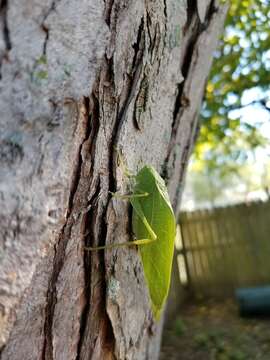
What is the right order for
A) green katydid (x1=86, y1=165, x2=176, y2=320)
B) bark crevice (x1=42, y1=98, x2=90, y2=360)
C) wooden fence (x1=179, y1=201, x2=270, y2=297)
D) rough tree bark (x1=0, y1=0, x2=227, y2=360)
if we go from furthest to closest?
wooden fence (x1=179, y1=201, x2=270, y2=297)
green katydid (x1=86, y1=165, x2=176, y2=320)
bark crevice (x1=42, y1=98, x2=90, y2=360)
rough tree bark (x1=0, y1=0, x2=227, y2=360)

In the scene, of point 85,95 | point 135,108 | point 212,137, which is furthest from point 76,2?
point 212,137

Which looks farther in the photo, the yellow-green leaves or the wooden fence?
the wooden fence

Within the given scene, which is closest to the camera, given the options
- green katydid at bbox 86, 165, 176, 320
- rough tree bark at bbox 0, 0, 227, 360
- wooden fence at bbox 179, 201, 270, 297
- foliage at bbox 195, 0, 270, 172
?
rough tree bark at bbox 0, 0, 227, 360

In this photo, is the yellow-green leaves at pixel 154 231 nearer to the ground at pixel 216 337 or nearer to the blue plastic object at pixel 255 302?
the ground at pixel 216 337

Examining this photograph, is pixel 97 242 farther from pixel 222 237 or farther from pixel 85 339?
pixel 222 237

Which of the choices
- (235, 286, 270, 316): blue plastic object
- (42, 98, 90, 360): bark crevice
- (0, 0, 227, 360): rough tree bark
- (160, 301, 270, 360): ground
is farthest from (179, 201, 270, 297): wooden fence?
(42, 98, 90, 360): bark crevice

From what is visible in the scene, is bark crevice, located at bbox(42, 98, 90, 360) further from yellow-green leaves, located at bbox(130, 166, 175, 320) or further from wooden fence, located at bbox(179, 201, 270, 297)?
wooden fence, located at bbox(179, 201, 270, 297)

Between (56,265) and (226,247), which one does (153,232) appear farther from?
(226,247)

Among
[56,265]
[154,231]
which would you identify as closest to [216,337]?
[154,231]
